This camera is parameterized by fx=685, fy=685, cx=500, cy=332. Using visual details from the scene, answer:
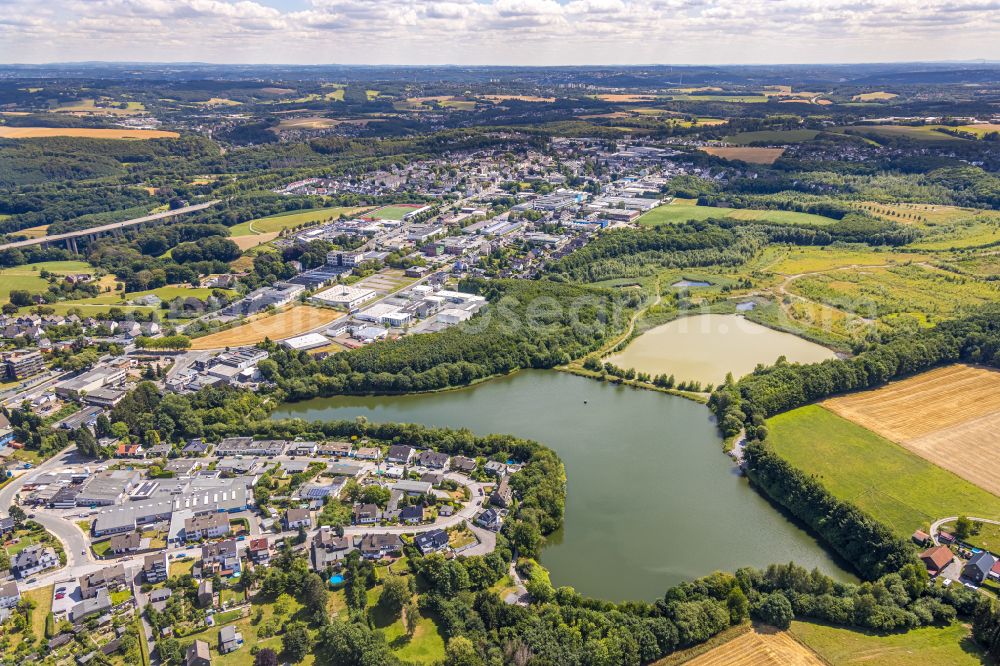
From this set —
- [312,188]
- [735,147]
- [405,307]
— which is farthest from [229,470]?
[735,147]

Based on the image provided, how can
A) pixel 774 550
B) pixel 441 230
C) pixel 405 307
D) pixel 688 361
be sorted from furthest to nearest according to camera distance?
1. pixel 441 230
2. pixel 405 307
3. pixel 688 361
4. pixel 774 550

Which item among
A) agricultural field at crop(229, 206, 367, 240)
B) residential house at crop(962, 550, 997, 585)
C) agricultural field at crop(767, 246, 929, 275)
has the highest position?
agricultural field at crop(229, 206, 367, 240)

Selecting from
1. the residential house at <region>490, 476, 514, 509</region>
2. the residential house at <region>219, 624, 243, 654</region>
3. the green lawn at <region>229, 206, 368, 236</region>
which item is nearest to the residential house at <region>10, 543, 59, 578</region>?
the residential house at <region>219, 624, 243, 654</region>

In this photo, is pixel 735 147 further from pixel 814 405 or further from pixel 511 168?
pixel 814 405

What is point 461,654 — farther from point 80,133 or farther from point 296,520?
point 80,133

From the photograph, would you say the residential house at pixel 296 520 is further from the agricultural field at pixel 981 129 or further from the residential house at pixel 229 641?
the agricultural field at pixel 981 129

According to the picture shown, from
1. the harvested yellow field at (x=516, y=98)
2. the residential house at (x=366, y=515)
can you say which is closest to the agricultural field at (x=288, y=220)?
the residential house at (x=366, y=515)

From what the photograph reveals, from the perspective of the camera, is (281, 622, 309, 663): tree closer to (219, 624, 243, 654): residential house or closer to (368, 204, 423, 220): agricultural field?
(219, 624, 243, 654): residential house
